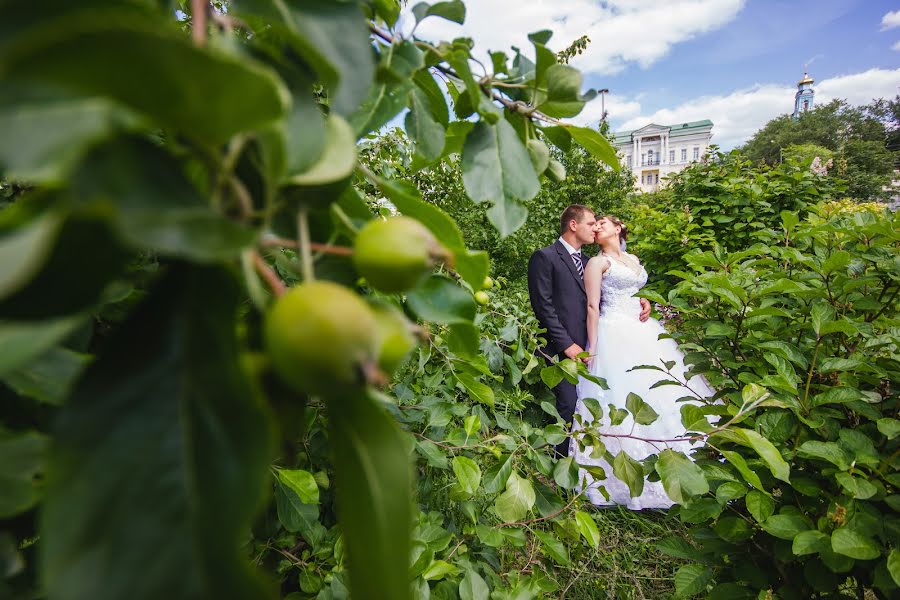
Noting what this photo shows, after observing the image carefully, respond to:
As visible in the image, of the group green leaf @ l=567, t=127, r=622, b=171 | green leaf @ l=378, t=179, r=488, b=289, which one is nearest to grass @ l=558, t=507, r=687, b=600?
green leaf @ l=567, t=127, r=622, b=171

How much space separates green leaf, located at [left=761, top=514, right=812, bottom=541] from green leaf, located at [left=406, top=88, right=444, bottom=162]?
151 centimetres

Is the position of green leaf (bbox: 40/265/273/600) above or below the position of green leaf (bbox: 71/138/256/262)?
below

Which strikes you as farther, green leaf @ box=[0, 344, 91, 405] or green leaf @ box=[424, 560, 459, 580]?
green leaf @ box=[424, 560, 459, 580]

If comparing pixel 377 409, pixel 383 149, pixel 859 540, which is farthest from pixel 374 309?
pixel 383 149

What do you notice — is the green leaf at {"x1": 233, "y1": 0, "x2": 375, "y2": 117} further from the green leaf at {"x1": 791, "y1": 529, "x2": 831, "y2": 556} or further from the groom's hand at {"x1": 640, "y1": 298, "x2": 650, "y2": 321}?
the groom's hand at {"x1": 640, "y1": 298, "x2": 650, "y2": 321}

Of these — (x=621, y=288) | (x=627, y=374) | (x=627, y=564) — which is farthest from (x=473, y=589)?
(x=621, y=288)

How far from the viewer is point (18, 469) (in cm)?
41

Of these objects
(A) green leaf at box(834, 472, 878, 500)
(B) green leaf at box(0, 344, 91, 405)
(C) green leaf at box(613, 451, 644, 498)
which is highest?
(B) green leaf at box(0, 344, 91, 405)

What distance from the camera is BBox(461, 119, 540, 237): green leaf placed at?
0.57 meters

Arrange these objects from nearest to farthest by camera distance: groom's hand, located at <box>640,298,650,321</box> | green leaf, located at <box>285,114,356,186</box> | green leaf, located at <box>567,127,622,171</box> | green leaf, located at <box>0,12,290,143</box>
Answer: green leaf, located at <box>0,12,290,143</box> → green leaf, located at <box>285,114,356,186</box> → green leaf, located at <box>567,127,622,171</box> → groom's hand, located at <box>640,298,650,321</box>

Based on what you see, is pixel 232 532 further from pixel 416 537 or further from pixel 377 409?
pixel 416 537

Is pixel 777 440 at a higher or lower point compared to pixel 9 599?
lower

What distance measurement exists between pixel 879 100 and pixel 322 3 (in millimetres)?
38768

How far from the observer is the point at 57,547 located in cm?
20
